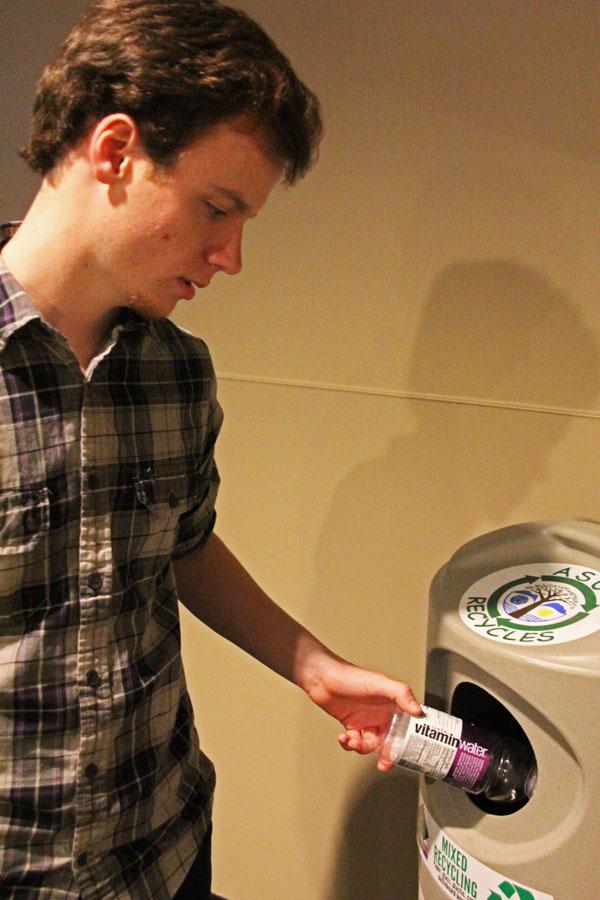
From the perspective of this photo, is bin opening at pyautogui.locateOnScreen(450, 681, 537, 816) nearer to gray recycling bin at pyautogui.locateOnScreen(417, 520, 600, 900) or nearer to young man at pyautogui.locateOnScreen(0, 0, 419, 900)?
gray recycling bin at pyautogui.locateOnScreen(417, 520, 600, 900)

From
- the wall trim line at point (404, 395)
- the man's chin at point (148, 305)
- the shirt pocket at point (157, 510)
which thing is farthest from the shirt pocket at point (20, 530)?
the wall trim line at point (404, 395)

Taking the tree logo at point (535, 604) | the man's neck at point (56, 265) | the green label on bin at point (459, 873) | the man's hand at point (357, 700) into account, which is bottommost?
the green label on bin at point (459, 873)

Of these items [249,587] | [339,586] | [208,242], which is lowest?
[339,586]

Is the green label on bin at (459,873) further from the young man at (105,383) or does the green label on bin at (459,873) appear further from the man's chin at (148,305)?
the man's chin at (148,305)

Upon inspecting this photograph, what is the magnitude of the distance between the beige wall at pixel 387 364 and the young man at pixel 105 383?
498 mm

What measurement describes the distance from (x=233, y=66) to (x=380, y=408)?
76 centimetres

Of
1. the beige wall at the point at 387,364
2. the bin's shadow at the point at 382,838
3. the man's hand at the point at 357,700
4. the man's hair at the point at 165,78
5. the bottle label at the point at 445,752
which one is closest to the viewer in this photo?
the man's hair at the point at 165,78

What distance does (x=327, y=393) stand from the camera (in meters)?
1.56

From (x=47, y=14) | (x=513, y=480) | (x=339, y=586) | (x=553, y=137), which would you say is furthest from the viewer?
(x=47, y=14)

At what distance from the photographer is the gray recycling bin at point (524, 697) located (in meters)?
0.86

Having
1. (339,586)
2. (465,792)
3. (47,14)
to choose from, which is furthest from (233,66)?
(47,14)

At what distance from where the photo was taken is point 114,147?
2.77ft

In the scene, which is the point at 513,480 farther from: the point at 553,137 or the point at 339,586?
the point at 553,137

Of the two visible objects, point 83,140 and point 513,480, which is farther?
point 513,480
